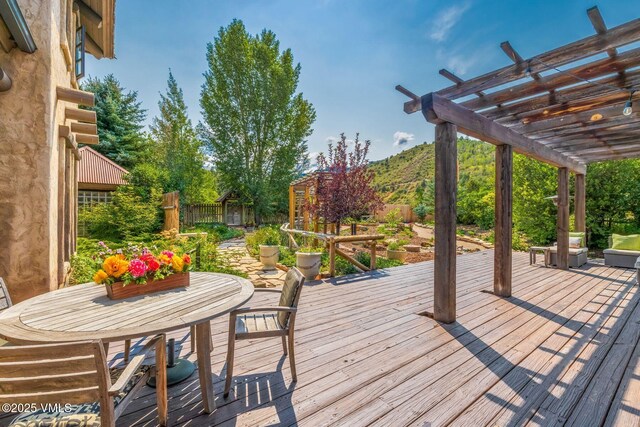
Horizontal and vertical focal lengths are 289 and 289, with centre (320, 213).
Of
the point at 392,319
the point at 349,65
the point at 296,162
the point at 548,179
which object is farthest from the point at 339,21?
the point at 296,162

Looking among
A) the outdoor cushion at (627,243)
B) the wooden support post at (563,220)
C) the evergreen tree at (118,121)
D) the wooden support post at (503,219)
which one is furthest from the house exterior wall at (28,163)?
the evergreen tree at (118,121)

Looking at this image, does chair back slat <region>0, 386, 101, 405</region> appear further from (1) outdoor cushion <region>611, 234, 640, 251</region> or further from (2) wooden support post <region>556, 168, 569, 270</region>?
(1) outdoor cushion <region>611, 234, 640, 251</region>

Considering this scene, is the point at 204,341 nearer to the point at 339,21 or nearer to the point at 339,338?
the point at 339,338

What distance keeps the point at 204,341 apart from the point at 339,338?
1.45 metres

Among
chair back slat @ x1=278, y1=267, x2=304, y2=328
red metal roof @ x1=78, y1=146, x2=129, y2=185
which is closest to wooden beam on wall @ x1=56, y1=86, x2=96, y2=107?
chair back slat @ x1=278, y1=267, x2=304, y2=328

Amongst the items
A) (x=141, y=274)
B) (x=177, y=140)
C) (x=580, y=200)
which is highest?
(x=177, y=140)

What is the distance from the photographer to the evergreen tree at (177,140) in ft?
53.0

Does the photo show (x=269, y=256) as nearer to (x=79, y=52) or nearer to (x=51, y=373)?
(x=51, y=373)

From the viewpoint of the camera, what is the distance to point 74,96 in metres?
3.19

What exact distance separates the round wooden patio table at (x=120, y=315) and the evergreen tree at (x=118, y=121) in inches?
686

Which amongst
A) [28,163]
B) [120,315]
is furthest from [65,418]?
[28,163]

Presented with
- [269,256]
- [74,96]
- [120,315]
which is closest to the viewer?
[120,315]

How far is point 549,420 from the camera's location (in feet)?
5.83

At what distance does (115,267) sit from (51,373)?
3.20ft
